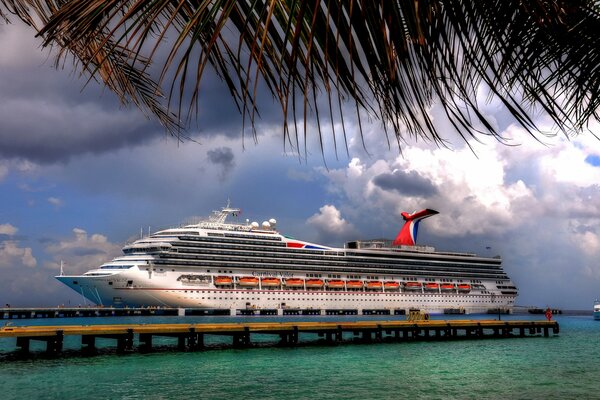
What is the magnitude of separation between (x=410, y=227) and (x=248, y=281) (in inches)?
1475

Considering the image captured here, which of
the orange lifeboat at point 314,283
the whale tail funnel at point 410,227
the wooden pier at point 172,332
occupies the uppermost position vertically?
the whale tail funnel at point 410,227

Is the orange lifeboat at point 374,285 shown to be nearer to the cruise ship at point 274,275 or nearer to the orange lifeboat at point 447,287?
the cruise ship at point 274,275

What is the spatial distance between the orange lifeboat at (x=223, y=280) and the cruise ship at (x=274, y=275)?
12cm

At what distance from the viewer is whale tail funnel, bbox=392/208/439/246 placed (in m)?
101

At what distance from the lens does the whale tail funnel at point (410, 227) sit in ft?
332

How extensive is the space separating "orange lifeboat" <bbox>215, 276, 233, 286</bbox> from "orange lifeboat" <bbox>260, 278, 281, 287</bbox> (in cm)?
449

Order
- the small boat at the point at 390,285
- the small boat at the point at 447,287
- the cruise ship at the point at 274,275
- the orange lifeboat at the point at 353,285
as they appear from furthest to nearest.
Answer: the small boat at the point at 447,287, the small boat at the point at 390,285, the orange lifeboat at the point at 353,285, the cruise ship at the point at 274,275

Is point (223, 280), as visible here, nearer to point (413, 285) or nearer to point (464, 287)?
point (413, 285)

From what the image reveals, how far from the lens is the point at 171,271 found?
71062 millimetres

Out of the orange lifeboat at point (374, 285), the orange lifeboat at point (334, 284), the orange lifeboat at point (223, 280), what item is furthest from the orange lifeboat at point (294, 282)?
the orange lifeboat at point (374, 285)

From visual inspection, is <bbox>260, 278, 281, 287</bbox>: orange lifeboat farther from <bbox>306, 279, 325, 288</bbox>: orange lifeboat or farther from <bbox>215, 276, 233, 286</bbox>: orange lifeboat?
<bbox>215, 276, 233, 286</bbox>: orange lifeboat

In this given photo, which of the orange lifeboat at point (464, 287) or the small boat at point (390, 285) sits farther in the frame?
the orange lifeboat at point (464, 287)

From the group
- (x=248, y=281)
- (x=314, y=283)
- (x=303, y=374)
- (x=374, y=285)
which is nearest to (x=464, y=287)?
(x=374, y=285)

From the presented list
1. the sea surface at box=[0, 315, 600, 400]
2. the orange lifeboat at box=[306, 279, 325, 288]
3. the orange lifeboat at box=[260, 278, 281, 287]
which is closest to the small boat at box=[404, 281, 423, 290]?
the orange lifeboat at box=[306, 279, 325, 288]
